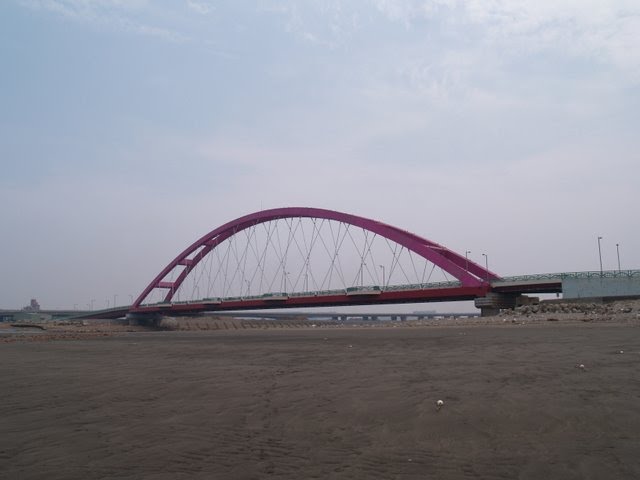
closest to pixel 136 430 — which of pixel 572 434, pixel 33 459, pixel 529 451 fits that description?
pixel 33 459

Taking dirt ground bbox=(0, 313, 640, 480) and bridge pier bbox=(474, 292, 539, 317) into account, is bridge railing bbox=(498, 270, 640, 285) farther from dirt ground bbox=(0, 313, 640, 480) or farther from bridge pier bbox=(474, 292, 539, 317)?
dirt ground bbox=(0, 313, 640, 480)

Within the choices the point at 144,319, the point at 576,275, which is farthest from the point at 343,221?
the point at 144,319

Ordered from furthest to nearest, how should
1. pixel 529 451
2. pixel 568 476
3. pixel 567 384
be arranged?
1. pixel 567 384
2. pixel 529 451
3. pixel 568 476

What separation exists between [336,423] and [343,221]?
59856 millimetres

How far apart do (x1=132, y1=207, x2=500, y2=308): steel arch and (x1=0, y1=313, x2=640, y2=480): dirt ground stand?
134 ft

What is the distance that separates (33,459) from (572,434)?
571 centimetres

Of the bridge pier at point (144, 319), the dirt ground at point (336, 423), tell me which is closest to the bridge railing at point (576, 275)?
the dirt ground at point (336, 423)

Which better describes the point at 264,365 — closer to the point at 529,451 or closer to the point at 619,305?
the point at 529,451

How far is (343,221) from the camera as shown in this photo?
6606 centimetres

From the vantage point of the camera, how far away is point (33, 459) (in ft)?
17.2

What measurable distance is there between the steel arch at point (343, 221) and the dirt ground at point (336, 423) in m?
40.8

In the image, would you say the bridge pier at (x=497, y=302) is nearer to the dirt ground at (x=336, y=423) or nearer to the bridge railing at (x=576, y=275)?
the bridge railing at (x=576, y=275)

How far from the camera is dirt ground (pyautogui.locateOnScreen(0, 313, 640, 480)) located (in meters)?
4.78

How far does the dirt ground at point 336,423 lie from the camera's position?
4.78m
